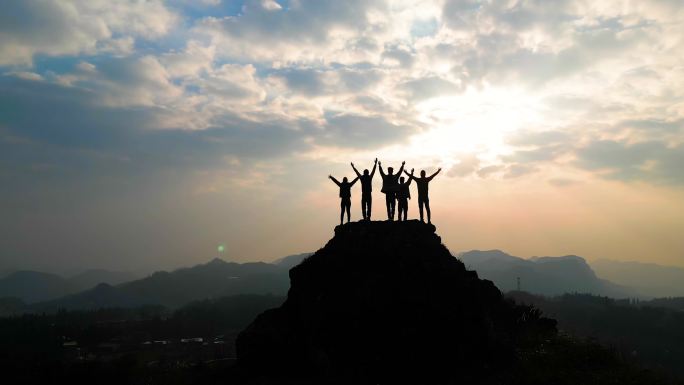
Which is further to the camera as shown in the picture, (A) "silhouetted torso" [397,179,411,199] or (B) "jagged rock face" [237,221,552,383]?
(A) "silhouetted torso" [397,179,411,199]

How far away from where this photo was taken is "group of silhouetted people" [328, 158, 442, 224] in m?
27.6

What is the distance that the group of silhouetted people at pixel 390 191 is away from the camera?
27.6m

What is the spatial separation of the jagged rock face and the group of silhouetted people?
4.62 feet

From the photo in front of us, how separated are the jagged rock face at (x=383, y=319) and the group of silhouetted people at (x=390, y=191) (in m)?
1.41

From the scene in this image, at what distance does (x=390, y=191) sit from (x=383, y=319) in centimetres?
862

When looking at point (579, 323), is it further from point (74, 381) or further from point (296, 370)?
point (296, 370)

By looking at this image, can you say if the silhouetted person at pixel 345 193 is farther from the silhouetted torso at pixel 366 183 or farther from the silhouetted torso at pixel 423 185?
the silhouetted torso at pixel 423 185

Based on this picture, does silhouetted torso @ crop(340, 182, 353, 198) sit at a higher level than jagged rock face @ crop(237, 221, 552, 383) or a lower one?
higher

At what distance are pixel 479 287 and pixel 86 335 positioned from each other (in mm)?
181001

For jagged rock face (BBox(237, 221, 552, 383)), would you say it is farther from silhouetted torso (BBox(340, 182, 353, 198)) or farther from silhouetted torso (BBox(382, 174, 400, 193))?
silhouetted torso (BBox(340, 182, 353, 198))

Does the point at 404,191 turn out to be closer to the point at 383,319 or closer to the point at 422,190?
the point at 422,190

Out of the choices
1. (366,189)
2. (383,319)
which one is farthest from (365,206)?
(383,319)

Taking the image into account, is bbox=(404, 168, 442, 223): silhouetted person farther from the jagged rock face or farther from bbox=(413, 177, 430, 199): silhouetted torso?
the jagged rock face

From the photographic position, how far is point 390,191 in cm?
2758
